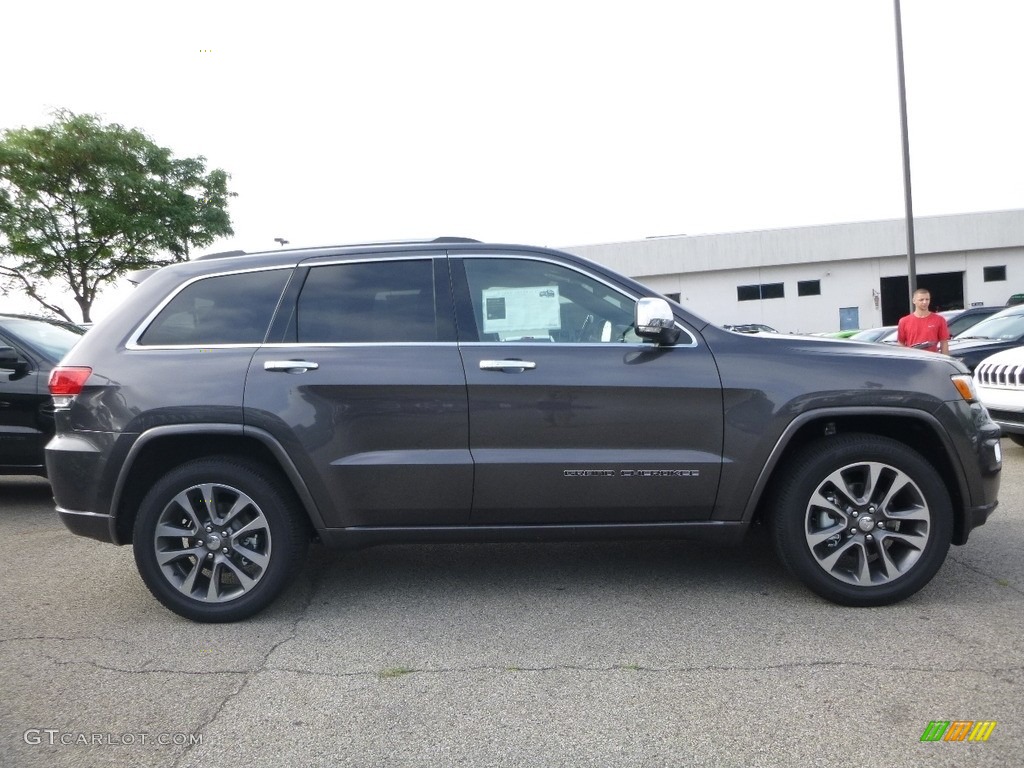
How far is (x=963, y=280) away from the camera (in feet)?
143

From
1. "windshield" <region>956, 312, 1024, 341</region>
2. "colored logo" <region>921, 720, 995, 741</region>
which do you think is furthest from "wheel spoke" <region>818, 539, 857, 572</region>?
"windshield" <region>956, 312, 1024, 341</region>

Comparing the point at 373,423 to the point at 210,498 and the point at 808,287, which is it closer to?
the point at 210,498

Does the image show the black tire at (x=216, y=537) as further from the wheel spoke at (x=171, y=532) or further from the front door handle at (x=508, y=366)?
the front door handle at (x=508, y=366)

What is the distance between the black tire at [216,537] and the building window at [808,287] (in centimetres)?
4313

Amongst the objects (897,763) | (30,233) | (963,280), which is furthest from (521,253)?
(963,280)

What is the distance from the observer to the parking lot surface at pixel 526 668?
9.78 feet

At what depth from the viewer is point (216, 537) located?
4.29 metres

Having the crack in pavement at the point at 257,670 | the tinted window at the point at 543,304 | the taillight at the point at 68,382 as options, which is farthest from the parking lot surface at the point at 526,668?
the tinted window at the point at 543,304

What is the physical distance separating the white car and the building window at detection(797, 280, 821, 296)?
122 feet

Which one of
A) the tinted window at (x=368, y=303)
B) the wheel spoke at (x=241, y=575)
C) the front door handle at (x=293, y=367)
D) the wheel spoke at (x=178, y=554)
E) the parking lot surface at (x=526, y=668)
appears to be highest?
the tinted window at (x=368, y=303)

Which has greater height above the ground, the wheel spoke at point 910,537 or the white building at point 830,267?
the white building at point 830,267

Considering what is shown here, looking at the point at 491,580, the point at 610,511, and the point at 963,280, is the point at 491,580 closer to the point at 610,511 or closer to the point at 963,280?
the point at 610,511

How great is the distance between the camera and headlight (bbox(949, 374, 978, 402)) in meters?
4.30

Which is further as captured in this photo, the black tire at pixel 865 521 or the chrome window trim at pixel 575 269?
the chrome window trim at pixel 575 269
